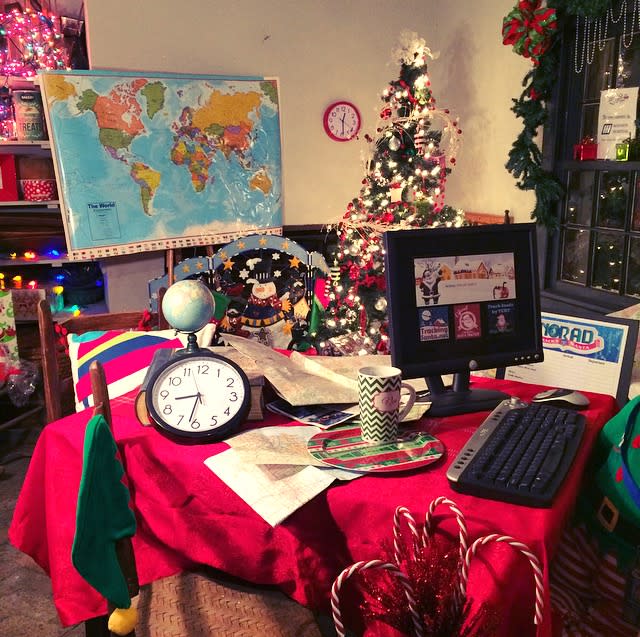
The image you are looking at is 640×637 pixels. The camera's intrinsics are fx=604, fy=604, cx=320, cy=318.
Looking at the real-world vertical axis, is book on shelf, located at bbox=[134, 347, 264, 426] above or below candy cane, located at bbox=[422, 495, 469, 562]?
above

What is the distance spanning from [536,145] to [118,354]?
2.83m

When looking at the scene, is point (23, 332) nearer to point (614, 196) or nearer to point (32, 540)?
point (32, 540)

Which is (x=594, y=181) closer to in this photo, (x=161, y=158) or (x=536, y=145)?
(x=536, y=145)

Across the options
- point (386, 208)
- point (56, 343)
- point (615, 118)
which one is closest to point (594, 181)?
point (615, 118)

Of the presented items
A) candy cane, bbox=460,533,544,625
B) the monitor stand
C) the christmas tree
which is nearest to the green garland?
the christmas tree

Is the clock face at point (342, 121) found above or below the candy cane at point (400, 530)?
above

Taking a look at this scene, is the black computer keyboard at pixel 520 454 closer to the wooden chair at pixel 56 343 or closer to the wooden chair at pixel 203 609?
the wooden chair at pixel 203 609

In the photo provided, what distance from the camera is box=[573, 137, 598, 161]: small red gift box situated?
323cm

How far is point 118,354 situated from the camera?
5.66 feet

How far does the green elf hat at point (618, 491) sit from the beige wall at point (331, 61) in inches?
117

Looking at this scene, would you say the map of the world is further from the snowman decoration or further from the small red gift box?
the small red gift box

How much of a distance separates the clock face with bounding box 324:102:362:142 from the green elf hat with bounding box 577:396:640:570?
3.97m

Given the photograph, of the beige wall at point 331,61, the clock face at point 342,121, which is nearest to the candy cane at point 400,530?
the beige wall at point 331,61

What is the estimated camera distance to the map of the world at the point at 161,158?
349 centimetres
